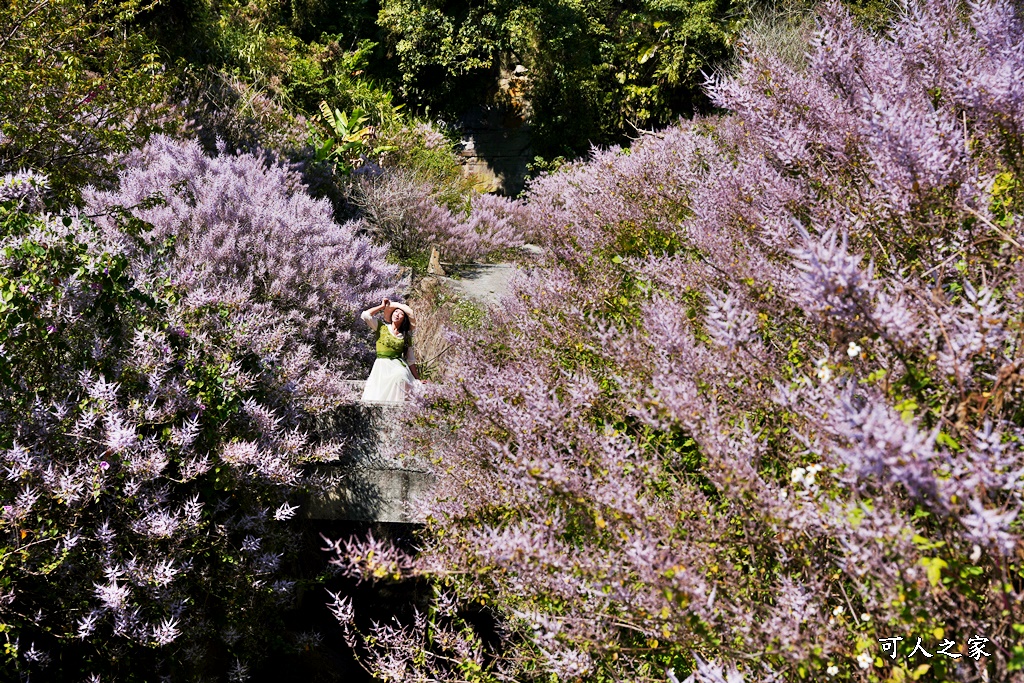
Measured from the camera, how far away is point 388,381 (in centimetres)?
584

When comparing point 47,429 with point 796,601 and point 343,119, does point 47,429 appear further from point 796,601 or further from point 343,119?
point 343,119

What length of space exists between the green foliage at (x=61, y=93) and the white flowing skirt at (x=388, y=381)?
2.55m

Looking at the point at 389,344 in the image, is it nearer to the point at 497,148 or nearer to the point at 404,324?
the point at 404,324

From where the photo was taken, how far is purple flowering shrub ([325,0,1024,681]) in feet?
5.66

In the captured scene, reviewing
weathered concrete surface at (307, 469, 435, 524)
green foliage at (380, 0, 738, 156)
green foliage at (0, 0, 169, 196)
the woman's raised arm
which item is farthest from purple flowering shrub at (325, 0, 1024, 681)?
green foliage at (380, 0, 738, 156)

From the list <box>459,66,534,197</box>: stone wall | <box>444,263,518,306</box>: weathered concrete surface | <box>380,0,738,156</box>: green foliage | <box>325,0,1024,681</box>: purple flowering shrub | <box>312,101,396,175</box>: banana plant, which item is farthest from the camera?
<box>459,66,534,197</box>: stone wall

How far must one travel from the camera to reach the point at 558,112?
15.8m

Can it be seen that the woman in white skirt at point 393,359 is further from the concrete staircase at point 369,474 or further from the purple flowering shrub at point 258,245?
the concrete staircase at point 369,474

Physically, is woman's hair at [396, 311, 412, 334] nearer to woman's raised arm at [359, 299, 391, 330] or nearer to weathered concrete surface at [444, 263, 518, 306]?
woman's raised arm at [359, 299, 391, 330]

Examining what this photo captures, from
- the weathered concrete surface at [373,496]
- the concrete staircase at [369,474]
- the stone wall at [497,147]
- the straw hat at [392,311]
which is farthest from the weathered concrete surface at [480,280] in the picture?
the stone wall at [497,147]

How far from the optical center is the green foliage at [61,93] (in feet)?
18.6

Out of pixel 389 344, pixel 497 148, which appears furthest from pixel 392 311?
pixel 497 148

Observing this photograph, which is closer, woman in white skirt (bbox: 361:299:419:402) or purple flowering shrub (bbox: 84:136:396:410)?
woman in white skirt (bbox: 361:299:419:402)

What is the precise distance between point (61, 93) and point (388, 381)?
3546mm
